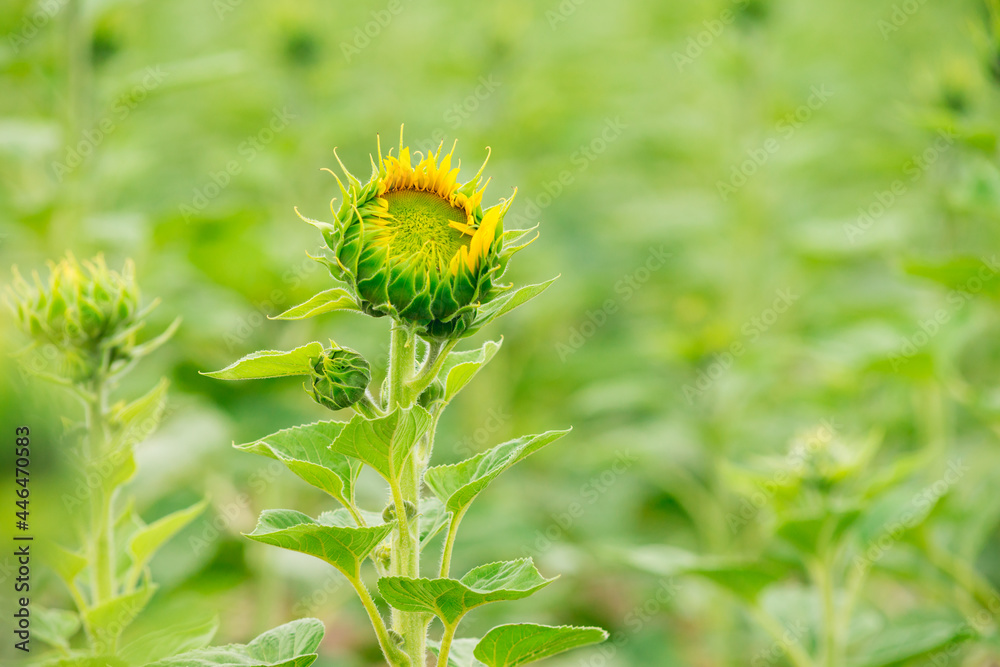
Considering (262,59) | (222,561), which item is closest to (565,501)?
(222,561)

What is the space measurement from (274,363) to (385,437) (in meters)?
0.15

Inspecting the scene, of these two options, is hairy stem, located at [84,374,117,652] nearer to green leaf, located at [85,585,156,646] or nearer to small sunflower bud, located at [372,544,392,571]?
green leaf, located at [85,585,156,646]

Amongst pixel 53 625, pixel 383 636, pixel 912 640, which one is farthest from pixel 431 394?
pixel 912 640

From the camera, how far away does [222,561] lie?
217 cm

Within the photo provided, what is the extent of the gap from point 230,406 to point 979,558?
7.56 ft

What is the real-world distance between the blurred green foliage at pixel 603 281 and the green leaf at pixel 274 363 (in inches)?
7.8

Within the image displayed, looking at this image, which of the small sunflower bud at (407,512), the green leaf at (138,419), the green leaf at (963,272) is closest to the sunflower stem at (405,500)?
the small sunflower bud at (407,512)

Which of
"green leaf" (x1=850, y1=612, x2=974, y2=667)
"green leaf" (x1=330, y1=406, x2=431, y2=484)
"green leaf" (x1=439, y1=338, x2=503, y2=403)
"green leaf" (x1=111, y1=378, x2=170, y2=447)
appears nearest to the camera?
"green leaf" (x1=330, y1=406, x2=431, y2=484)

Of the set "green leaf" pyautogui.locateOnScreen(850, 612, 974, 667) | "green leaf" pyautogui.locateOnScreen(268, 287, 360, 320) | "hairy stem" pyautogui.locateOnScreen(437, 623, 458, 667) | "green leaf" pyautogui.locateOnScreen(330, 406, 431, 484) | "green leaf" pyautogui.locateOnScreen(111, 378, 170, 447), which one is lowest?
"hairy stem" pyautogui.locateOnScreen(437, 623, 458, 667)

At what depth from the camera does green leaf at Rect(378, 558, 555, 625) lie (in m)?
0.91

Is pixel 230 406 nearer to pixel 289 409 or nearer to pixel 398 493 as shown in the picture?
pixel 289 409

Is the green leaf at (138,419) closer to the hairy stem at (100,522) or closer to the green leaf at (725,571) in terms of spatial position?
the hairy stem at (100,522)

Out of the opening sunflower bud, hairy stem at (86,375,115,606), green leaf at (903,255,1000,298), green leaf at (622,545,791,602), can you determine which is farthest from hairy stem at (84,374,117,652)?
green leaf at (903,255,1000,298)

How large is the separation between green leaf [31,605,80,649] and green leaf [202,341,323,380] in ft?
1.54
